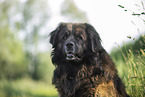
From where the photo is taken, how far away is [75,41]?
167 inches

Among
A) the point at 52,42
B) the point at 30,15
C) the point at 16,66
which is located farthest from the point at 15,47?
the point at 52,42

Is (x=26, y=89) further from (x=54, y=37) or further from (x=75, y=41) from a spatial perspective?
(x=75, y=41)

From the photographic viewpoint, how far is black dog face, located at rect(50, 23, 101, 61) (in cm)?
415

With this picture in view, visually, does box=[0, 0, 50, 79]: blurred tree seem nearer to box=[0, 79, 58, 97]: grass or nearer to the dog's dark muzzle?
box=[0, 79, 58, 97]: grass

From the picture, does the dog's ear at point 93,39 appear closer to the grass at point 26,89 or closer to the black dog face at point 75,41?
the black dog face at point 75,41

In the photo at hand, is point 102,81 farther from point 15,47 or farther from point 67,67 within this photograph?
point 15,47

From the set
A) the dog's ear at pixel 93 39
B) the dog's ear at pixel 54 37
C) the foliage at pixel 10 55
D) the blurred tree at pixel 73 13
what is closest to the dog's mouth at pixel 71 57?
the dog's ear at pixel 93 39

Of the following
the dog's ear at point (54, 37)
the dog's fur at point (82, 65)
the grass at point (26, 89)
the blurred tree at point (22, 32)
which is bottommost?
the grass at point (26, 89)

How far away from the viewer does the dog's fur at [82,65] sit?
391 centimetres

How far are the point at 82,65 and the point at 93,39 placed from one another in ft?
2.06

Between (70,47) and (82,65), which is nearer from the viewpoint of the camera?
(70,47)

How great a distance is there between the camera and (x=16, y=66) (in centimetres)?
2242

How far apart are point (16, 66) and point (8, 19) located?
5445mm

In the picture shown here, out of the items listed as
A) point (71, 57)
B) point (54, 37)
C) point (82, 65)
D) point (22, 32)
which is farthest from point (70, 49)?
point (22, 32)
